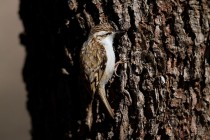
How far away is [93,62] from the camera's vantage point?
4352 mm

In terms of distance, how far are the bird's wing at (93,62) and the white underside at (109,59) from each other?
7cm

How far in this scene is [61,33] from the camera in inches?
165

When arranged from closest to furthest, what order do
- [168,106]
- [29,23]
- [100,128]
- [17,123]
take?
[168,106]
[100,128]
[29,23]
[17,123]

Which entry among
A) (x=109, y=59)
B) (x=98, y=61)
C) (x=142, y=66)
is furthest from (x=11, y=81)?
(x=142, y=66)

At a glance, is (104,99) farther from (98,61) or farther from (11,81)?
(11,81)

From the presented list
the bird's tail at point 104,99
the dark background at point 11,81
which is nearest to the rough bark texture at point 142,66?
the bird's tail at point 104,99

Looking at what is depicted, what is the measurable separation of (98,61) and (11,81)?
374 cm

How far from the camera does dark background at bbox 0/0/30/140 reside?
735 centimetres

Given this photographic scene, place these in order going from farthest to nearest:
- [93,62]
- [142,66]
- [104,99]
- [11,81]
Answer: [11,81] < [93,62] < [104,99] < [142,66]

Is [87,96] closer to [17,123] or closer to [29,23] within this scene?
[29,23]

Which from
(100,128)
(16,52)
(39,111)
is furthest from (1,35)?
(100,128)

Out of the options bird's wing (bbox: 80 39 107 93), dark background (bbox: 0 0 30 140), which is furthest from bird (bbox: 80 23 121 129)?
dark background (bbox: 0 0 30 140)

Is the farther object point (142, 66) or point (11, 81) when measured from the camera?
point (11, 81)

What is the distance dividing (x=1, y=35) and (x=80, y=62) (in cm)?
460
